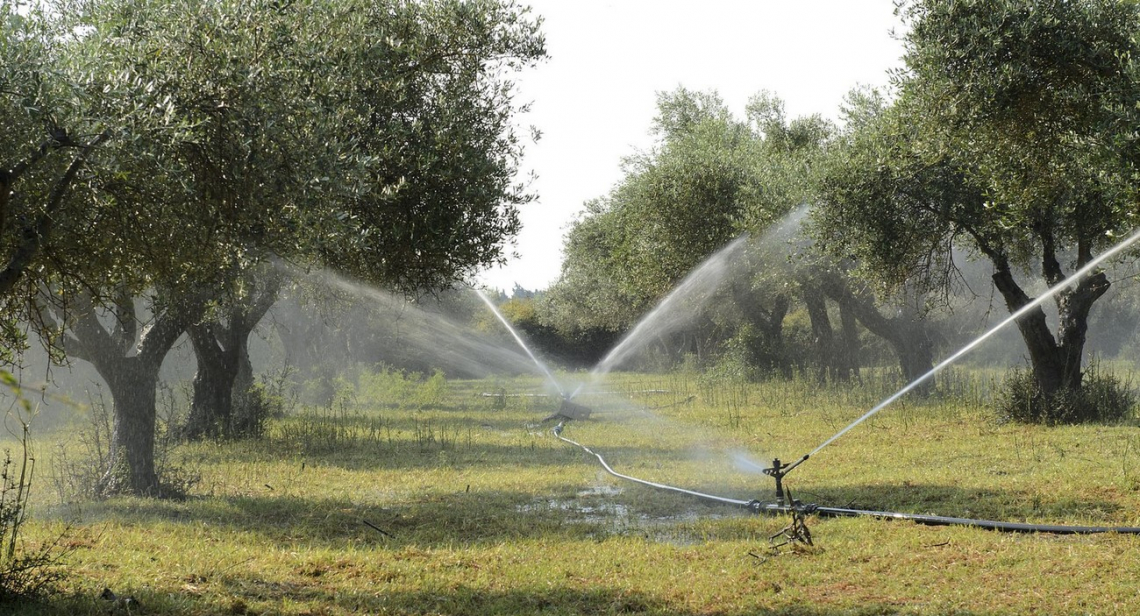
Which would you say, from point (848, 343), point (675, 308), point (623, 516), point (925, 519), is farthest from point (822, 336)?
point (925, 519)

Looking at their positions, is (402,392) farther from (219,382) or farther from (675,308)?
(675,308)

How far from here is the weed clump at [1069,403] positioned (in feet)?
55.1

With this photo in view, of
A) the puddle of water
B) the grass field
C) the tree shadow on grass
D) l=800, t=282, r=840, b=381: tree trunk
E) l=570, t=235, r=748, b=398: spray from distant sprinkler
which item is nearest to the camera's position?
the tree shadow on grass

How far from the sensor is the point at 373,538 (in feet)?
32.7

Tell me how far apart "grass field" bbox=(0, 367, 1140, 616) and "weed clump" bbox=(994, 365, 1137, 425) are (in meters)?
0.56

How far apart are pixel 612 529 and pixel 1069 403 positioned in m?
11.1

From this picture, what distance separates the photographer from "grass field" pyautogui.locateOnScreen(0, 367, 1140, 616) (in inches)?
281

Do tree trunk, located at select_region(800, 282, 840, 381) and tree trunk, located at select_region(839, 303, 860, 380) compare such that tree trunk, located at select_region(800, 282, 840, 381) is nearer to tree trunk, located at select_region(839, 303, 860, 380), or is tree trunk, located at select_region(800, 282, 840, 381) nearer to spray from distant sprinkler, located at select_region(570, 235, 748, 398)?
tree trunk, located at select_region(839, 303, 860, 380)

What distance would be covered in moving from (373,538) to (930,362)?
1957 centimetres

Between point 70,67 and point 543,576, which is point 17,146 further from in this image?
point 543,576

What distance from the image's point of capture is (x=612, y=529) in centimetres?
1018

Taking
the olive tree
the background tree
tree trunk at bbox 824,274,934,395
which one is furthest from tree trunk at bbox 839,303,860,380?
the olive tree

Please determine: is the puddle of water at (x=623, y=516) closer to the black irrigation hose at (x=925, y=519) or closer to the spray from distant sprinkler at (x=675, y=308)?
the black irrigation hose at (x=925, y=519)

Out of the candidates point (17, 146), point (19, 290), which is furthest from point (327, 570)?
point (17, 146)
